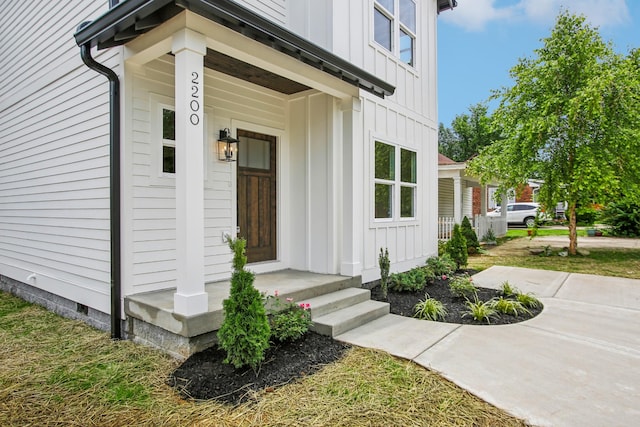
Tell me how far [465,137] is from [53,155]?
3472 cm

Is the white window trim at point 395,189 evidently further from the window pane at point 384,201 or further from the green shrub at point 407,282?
the green shrub at point 407,282

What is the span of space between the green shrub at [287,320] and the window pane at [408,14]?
6.08 meters

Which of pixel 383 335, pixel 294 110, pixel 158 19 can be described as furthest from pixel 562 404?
pixel 294 110

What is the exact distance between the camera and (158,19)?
11.2 feet

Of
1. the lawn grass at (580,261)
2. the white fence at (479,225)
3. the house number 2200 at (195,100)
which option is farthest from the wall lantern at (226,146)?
the white fence at (479,225)

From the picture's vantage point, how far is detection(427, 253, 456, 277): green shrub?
287 inches

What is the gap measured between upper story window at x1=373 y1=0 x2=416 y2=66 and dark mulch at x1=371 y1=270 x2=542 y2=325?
4.37 metres

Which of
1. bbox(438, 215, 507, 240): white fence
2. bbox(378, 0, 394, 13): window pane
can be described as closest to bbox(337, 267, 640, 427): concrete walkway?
bbox(378, 0, 394, 13): window pane

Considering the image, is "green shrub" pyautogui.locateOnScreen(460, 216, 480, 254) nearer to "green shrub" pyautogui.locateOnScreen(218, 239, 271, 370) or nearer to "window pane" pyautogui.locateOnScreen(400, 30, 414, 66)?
"window pane" pyautogui.locateOnScreen(400, 30, 414, 66)

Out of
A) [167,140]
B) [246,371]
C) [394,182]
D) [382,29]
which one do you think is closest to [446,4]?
[382,29]

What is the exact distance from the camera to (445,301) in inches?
220


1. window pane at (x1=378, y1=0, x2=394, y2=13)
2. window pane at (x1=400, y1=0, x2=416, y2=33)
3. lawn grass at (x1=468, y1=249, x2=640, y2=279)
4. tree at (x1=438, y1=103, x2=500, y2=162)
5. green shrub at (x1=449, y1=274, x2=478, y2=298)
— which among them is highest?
tree at (x1=438, y1=103, x2=500, y2=162)

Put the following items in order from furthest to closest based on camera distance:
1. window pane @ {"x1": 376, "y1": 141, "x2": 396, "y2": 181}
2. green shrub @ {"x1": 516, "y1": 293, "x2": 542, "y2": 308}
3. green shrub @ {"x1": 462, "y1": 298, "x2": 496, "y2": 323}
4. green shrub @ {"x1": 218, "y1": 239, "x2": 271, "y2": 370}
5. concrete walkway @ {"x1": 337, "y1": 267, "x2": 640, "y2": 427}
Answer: window pane @ {"x1": 376, "y1": 141, "x2": 396, "y2": 181}, green shrub @ {"x1": 516, "y1": 293, "x2": 542, "y2": 308}, green shrub @ {"x1": 462, "y1": 298, "x2": 496, "y2": 323}, green shrub @ {"x1": 218, "y1": 239, "x2": 271, "y2": 370}, concrete walkway @ {"x1": 337, "y1": 267, "x2": 640, "y2": 427}

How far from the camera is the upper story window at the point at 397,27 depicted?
21.9ft
